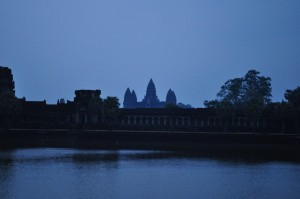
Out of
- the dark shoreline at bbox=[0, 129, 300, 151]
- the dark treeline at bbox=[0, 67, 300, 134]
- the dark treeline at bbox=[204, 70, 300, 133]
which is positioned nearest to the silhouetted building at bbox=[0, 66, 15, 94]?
the dark treeline at bbox=[0, 67, 300, 134]

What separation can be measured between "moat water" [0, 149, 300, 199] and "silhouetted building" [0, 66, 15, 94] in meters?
45.7

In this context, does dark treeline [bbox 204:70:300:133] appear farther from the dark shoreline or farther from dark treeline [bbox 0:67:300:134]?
the dark shoreline

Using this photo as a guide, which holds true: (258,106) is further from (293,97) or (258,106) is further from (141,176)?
(141,176)

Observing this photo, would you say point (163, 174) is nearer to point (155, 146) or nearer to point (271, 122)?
point (155, 146)

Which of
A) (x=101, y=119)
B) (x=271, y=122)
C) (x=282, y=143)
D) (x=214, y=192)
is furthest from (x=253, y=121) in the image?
(x=214, y=192)

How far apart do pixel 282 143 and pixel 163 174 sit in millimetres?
31227

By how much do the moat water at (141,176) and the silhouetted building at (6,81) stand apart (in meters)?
45.7

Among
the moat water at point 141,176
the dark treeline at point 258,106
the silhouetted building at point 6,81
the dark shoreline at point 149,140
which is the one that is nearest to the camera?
the moat water at point 141,176

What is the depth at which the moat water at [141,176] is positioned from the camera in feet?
106

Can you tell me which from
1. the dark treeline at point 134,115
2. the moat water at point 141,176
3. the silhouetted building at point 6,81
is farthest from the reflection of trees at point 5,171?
the silhouetted building at point 6,81

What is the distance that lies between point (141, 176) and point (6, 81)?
66.5 meters

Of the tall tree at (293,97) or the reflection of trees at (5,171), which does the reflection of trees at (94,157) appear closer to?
the reflection of trees at (5,171)

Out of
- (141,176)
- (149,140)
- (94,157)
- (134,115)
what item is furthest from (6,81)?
(141,176)

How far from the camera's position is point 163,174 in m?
41.0
